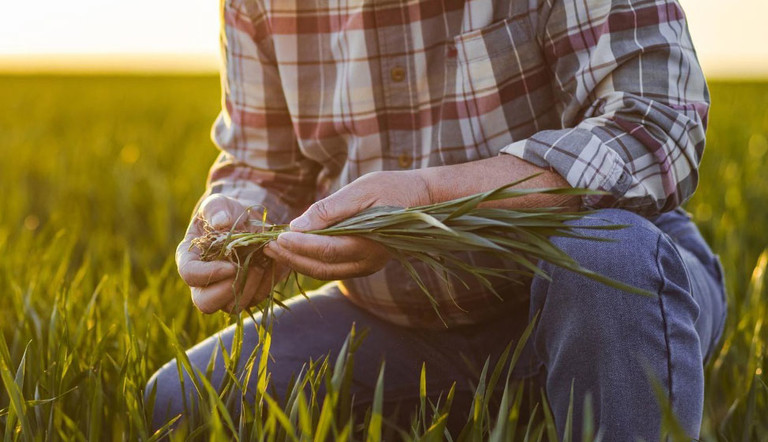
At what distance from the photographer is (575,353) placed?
1.04 m

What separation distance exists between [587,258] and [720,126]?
4319 mm

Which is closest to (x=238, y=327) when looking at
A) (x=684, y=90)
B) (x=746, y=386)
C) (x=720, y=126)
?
(x=684, y=90)

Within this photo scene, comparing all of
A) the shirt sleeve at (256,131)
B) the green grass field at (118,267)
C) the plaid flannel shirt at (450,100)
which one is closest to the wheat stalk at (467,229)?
the plaid flannel shirt at (450,100)

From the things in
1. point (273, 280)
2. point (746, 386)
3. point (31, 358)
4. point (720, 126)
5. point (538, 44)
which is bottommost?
point (720, 126)

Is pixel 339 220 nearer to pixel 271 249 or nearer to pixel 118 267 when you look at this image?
pixel 271 249

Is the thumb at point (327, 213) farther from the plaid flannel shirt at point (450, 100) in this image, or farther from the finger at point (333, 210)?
the plaid flannel shirt at point (450, 100)

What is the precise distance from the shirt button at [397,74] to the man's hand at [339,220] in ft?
1.06

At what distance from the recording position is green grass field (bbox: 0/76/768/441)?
1.17 metres

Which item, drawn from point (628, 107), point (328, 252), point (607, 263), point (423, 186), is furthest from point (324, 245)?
point (628, 107)

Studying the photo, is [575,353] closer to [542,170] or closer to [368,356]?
[542,170]

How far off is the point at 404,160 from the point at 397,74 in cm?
14

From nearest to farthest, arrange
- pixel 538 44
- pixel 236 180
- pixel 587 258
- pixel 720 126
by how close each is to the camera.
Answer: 1. pixel 587 258
2. pixel 538 44
3. pixel 236 180
4. pixel 720 126

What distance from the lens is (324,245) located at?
3.25ft

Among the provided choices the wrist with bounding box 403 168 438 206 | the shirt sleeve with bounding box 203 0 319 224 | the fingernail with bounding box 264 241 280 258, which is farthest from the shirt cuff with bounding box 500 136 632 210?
the shirt sleeve with bounding box 203 0 319 224
